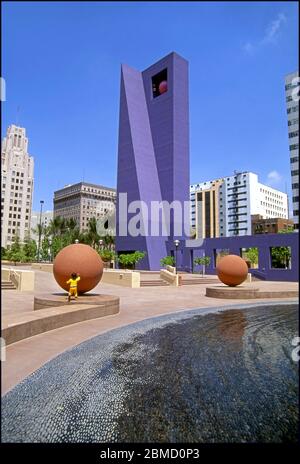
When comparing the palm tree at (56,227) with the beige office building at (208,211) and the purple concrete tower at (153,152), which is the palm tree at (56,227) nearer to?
the purple concrete tower at (153,152)

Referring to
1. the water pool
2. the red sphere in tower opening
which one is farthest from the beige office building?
the water pool

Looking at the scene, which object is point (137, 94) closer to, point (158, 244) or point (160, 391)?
point (158, 244)

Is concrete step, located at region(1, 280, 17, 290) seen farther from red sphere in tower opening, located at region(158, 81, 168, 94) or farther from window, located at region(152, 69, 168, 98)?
red sphere in tower opening, located at region(158, 81, 168, 94)

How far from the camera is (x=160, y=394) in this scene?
4.45 m

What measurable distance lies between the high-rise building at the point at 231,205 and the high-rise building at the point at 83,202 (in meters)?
43.9

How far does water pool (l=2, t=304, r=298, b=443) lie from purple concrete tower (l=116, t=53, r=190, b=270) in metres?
40.6

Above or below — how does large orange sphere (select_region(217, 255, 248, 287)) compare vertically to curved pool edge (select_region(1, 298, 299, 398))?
above

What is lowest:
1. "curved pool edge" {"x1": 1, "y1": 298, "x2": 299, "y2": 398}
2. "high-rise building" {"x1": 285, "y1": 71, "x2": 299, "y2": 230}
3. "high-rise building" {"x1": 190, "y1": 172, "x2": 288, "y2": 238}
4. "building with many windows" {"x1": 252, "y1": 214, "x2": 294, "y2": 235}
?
"curved pool edge" {"x1": 1, "y1": 298, "x2": 299, "y2": 398}

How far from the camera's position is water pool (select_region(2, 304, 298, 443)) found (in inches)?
131

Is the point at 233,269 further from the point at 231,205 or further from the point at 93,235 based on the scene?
the point at 231,205

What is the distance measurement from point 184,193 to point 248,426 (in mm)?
48379

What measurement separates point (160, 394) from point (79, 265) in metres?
7.28

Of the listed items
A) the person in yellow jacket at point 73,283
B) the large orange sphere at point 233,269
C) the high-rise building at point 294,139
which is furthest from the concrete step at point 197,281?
the high-rise building at point 294,139

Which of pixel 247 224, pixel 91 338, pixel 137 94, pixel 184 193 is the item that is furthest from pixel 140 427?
pixel 247 224
